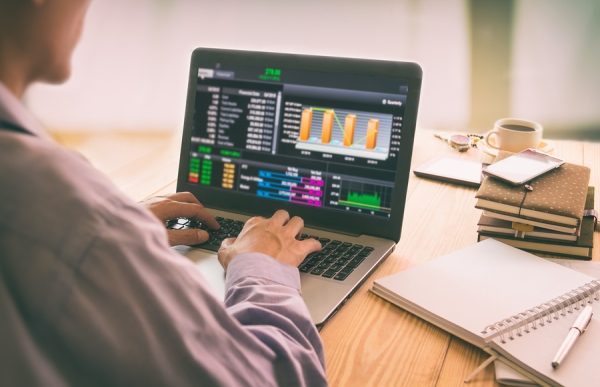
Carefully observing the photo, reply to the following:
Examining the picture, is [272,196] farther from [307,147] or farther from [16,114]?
[16,114]

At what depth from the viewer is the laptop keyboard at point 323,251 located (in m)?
0.91

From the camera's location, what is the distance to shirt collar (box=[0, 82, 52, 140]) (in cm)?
41

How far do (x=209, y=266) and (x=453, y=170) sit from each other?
0.75 meters

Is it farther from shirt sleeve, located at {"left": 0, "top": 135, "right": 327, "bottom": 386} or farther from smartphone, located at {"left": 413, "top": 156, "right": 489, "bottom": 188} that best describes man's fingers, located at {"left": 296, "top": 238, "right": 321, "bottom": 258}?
smartphone, located at {"left": 413, "top": 156, "right": 489, "bottom": 188}

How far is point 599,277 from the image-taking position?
0.92 metres

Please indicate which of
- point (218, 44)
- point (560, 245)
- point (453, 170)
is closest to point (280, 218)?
point (560, 245)

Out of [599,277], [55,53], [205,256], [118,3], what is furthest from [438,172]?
[118,3]

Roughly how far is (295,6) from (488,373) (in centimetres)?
240

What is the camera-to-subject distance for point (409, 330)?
80 centimetres

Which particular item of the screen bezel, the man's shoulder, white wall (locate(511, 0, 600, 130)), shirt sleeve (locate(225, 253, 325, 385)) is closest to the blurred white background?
white wall (locate(511, 0, 600, 130))

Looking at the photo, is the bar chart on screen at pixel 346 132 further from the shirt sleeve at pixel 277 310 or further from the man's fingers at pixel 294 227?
the shirt sleeve at pixel 277 310

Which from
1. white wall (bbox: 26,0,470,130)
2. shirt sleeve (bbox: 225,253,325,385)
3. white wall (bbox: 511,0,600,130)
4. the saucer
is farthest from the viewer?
white wall (bbox: 26,0,470,130)

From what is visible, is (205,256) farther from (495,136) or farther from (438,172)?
(495,136)

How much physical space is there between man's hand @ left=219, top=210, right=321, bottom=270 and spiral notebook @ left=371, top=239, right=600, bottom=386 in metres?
0.13
